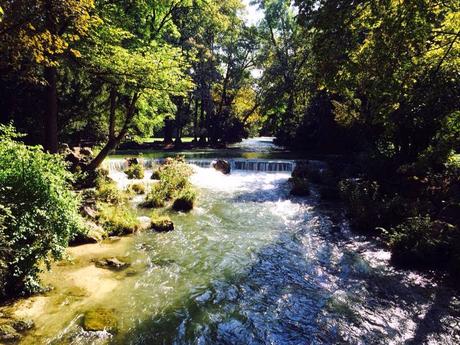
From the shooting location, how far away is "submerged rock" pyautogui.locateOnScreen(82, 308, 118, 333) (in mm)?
6463

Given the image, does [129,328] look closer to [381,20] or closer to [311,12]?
[311,12]

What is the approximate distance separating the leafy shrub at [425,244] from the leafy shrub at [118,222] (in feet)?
28.3

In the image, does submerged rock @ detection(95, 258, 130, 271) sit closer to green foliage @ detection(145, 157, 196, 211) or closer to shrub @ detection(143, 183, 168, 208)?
green foliage @ detection(145, 157, 196, 211)

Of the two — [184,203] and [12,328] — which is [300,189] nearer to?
[184,203]

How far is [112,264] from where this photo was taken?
368 inches

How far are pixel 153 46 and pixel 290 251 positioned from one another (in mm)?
11020

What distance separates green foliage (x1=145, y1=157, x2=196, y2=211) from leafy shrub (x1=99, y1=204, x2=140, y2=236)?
3.15m

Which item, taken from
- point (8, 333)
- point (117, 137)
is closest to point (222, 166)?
point (117, 137)

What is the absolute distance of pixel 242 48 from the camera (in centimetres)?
4309

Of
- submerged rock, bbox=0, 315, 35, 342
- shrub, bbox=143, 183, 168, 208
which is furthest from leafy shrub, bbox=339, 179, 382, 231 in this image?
submerged rock, bbox=0, 315, 35, 342

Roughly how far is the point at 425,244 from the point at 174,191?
11.3 m

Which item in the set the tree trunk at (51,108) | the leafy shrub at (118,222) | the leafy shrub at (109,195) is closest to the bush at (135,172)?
the leafy shrub at (109,195)

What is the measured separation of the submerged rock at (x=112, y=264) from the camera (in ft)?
30.1

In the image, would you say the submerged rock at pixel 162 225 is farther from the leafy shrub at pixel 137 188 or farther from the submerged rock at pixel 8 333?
the submerged rock at pixel 8 333
